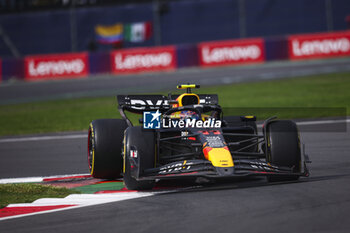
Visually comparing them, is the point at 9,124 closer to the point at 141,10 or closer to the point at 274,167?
the point at 274,167

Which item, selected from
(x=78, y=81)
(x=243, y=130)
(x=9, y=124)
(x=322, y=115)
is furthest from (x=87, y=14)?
(x=243, y=130)

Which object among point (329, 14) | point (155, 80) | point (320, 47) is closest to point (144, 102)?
point (155, 80)

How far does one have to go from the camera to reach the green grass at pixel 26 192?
25.4 feet

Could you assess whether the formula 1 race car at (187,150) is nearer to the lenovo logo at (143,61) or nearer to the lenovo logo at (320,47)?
the lenovo logo at (143,61)

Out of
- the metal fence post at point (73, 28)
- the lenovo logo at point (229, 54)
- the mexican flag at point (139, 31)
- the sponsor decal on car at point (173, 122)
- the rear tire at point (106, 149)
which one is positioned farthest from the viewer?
the metal fence post at point (73, 28)

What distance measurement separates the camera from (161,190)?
7848mm

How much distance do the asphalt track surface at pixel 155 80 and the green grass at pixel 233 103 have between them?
213 cm

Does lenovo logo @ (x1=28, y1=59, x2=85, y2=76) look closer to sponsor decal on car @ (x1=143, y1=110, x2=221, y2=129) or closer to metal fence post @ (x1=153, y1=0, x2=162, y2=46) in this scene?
metal fence post @ (x1=153, y1=0, x2=162, y2=46)

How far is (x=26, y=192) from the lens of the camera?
8.17m

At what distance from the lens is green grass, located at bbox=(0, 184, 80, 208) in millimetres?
7727

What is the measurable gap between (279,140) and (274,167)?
1.32ft

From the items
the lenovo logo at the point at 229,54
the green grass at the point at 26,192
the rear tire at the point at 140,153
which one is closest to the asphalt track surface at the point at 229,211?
the rear tire at the point at 140,153

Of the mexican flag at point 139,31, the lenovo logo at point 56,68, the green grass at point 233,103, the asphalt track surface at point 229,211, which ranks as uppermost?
the mexican flag at point 139,31

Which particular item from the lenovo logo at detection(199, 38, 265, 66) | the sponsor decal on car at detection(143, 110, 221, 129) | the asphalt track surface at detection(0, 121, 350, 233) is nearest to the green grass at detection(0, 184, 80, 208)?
the asphalt track surface at detection(0, 121, 350, 233)
